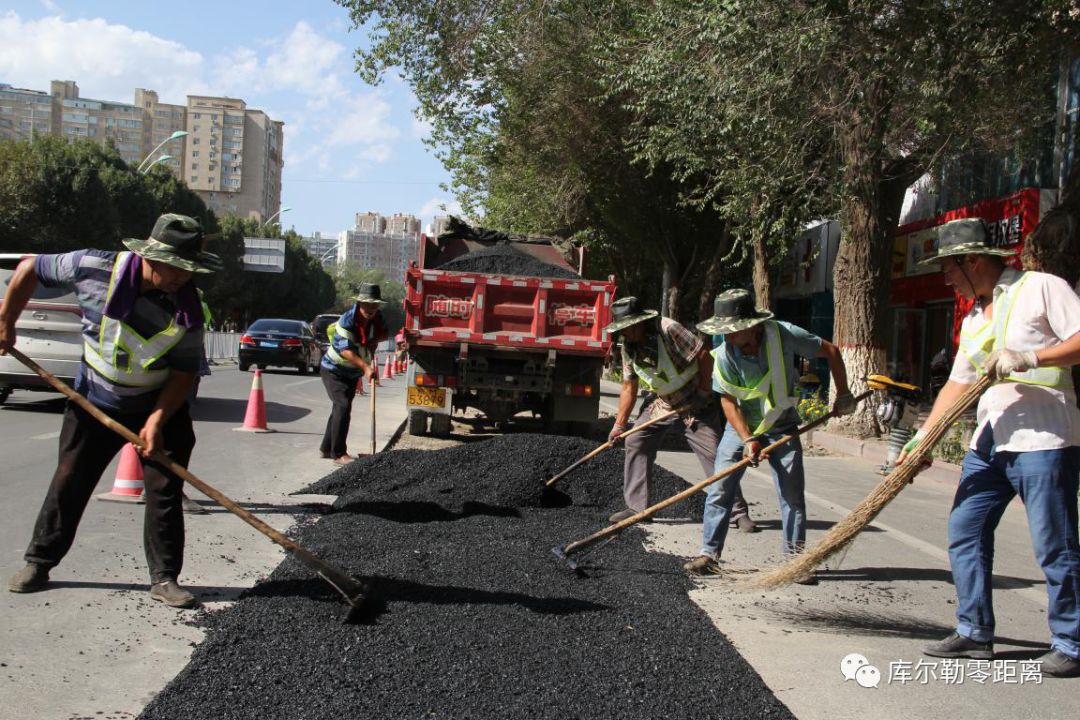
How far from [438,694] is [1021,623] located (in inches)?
127

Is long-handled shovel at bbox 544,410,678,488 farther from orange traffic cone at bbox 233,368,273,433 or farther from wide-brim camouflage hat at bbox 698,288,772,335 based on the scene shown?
orange traffic cone at bbox 233,368,273,433

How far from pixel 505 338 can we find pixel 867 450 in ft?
18.1

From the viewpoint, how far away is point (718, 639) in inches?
169

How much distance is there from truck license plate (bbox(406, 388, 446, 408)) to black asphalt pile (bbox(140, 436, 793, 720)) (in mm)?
6167

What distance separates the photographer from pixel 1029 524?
4.08m

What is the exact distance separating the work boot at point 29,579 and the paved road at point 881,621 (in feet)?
10.5

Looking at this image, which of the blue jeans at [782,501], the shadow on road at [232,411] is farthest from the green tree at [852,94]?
the shadow on road at [232,411]

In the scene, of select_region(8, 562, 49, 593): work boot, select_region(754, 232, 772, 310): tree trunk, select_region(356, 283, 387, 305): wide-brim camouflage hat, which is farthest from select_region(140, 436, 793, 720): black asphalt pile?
Result: select_region(754, 232, 772, 310): tree trunk

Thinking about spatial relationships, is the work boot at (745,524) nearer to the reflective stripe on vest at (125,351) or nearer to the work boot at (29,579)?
the reflective stripe on vest at (125,351)

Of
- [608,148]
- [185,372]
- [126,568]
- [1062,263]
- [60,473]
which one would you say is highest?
[608,148]

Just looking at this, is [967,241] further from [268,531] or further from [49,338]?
[49,338]

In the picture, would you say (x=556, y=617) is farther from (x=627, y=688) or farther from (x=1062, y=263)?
(x=1062, y=263)

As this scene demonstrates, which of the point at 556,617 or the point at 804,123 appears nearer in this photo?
the point at 556,617

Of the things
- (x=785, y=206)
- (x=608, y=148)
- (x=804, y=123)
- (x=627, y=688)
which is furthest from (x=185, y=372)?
(x=608, y=148)
